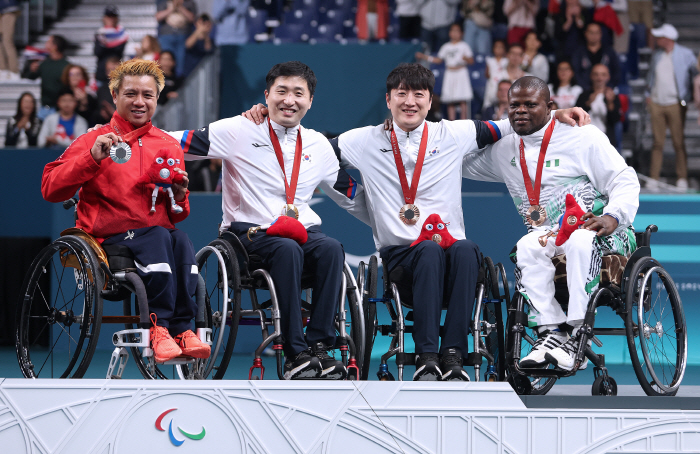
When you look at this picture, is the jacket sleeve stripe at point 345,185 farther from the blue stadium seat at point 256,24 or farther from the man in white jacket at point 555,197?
the blue stadium seat at point 256,24

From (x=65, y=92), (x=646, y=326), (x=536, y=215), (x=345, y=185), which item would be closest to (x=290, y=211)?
(x=345, y=185)

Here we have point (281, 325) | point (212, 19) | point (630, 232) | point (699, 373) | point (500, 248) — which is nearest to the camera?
point (281, 325)

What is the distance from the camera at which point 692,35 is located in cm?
866

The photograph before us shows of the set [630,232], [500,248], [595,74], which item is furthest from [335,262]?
[595,74]

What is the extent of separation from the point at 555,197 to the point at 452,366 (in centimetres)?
92

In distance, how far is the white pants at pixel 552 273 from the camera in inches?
124

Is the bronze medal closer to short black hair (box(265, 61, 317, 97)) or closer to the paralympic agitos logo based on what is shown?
short black hair (box(265, 61, 317, 97))

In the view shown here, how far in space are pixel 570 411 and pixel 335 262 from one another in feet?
3.49

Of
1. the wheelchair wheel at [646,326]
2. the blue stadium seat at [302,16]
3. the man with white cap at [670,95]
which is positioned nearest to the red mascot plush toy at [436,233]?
A: the wheelchair wheel at [646,326]

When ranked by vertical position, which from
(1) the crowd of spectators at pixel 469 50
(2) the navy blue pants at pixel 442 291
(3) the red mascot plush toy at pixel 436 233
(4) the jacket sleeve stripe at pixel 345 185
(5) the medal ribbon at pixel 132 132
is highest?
(1) the crowd of spectators at pixel 469 50

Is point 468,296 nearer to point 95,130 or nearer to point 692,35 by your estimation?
point 95,130

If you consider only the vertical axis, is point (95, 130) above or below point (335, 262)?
above

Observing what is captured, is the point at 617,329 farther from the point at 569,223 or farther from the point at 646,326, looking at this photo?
the point at 569,223

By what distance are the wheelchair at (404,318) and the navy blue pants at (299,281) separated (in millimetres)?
248
